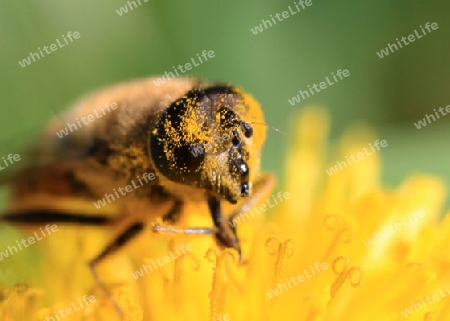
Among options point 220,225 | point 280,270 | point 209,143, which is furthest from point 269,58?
point 209,143

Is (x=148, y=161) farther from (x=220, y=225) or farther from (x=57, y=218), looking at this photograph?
(x=57, y=218)

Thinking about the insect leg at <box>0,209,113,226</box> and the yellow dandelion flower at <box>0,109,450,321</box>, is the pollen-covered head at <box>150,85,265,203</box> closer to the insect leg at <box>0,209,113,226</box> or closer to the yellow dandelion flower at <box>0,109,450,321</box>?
the yellow dandelion flower at <box>0,109,450,321</box>

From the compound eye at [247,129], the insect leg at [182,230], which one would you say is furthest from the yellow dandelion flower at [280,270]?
the compound eye at [247,129]

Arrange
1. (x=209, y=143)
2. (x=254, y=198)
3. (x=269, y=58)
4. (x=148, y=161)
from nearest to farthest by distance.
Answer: (x=209, y=143), (x=148, y=161), (x=254, y=198), (x=269, y=58)

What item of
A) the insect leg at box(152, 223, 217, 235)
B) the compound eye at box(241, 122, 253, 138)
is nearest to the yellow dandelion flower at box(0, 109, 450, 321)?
the insect leg at box(152, 223, 217, 235)

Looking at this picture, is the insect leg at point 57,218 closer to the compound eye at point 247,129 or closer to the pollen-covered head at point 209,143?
the pollen-covered head at point 209,143

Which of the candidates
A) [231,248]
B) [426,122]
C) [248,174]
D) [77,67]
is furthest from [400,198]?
[77,67]

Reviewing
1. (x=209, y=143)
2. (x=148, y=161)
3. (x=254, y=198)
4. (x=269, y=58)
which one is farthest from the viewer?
(x=269, y=58)
